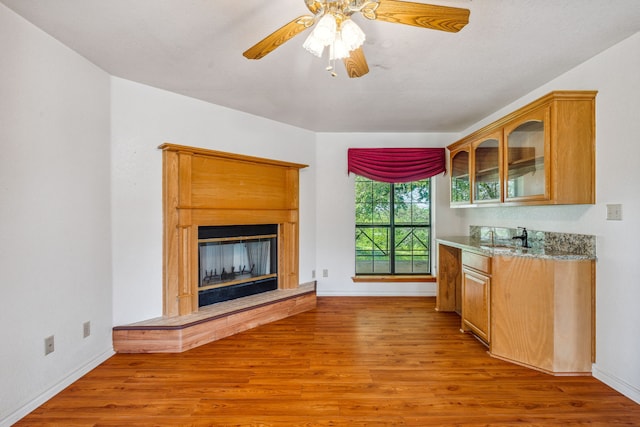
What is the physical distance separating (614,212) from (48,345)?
12.4 ft

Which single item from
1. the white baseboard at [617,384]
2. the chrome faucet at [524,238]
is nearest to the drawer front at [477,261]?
the chrome faucet at [524,238]

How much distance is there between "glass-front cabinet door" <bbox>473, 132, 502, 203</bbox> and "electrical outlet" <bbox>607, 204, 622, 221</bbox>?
770mm

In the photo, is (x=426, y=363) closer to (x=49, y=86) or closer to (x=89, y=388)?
(x=89, y=388)

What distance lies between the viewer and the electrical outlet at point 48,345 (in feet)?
6.24

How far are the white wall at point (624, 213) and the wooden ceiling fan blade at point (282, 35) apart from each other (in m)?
2.11

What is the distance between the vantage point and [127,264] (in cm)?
256

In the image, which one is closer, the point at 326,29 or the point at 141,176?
the point at 326,29

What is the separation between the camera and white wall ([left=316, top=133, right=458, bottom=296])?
13.5ft

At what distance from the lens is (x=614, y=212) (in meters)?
2.03

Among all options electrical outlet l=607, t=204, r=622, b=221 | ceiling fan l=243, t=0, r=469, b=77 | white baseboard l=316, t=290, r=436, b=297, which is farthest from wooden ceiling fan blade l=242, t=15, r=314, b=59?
white baseboard l=316, t=290, r=436, b=297

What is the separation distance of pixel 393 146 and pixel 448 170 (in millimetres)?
794

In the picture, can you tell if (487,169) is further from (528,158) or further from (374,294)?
(374,294)

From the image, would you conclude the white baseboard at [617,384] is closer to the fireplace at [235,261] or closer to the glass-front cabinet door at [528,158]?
the glass-front cabinet door at [528,158]

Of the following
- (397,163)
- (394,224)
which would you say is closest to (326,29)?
(397,163)
